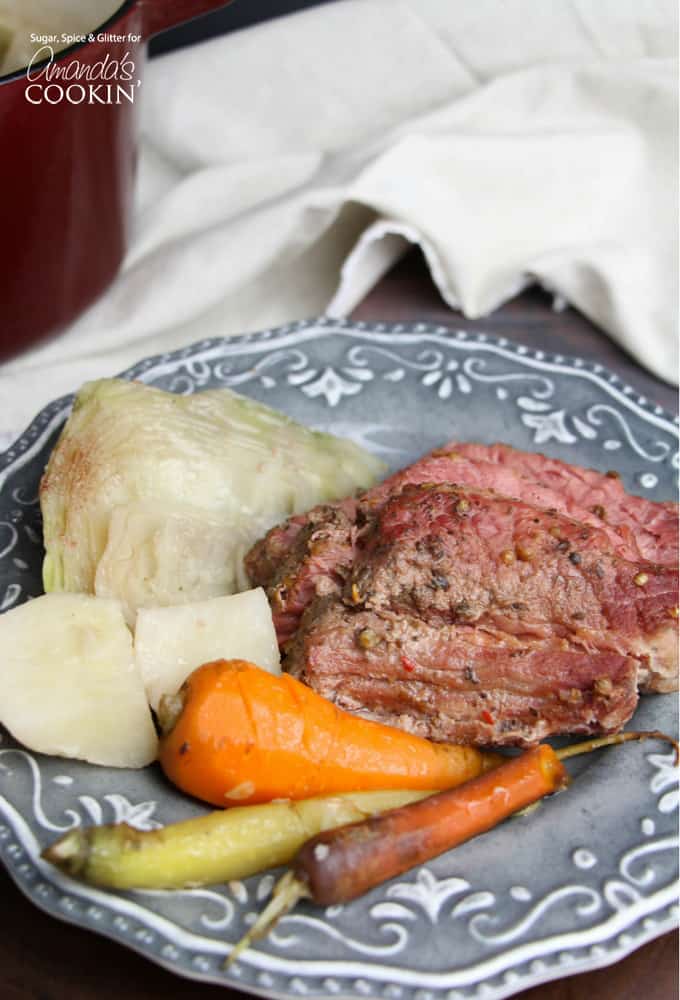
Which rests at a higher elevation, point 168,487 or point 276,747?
point 168,487

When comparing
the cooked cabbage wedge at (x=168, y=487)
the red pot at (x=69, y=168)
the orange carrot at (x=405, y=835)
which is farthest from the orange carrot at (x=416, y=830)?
the red pot at (x=69, y=168)

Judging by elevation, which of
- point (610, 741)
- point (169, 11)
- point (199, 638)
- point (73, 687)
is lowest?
point (610, 741)

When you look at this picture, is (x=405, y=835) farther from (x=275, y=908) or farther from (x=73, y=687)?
(x=73, y=687)

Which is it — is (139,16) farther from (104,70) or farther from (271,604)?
(271,604)

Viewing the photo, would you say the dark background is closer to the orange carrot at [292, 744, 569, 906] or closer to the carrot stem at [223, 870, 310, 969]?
the orange carrot at [292, 744, 569, 906]

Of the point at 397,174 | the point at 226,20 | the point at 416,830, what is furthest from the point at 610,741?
the point at 226,20

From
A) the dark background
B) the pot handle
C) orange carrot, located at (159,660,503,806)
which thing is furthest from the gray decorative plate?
the dark background

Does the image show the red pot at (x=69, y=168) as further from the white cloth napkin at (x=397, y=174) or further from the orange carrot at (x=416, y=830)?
the orange carrot at (x=416, y=830)
